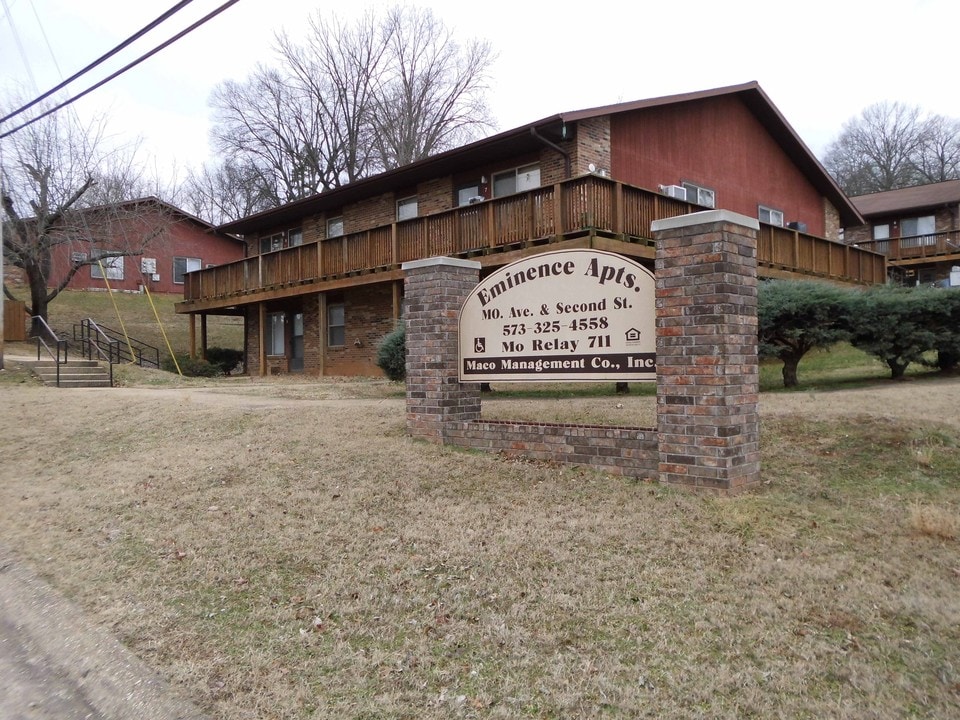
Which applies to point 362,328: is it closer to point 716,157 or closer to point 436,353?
point 716,157

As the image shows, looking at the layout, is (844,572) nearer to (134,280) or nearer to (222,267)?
(222,267)

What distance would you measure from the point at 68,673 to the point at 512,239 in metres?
11.2

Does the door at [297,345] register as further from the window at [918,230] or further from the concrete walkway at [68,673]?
the window at [918,230]

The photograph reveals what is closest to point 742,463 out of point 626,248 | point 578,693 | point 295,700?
point 578,693

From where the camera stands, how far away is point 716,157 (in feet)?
63.4

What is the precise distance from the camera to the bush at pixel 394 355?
1199cm

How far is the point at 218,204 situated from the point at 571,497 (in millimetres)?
47876

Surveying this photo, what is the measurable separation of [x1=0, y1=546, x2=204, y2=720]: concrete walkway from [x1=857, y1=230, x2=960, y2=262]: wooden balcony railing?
3084 cm

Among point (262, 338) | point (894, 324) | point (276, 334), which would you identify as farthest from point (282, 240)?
point (894, 324)

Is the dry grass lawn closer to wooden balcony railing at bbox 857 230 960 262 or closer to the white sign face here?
the white sign face

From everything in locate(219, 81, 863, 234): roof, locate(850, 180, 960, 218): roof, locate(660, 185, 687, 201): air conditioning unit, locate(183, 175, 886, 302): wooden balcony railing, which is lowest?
locate(183, 175, 886, 302): wooden balcony railing

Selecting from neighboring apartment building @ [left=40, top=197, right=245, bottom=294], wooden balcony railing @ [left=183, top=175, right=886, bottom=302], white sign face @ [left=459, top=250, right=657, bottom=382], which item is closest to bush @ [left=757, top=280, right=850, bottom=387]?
wooden balcony railing @ [left=183, top=175, right=886, bottom=302]

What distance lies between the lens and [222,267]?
2353 cm

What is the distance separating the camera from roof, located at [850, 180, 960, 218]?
3073 cm
